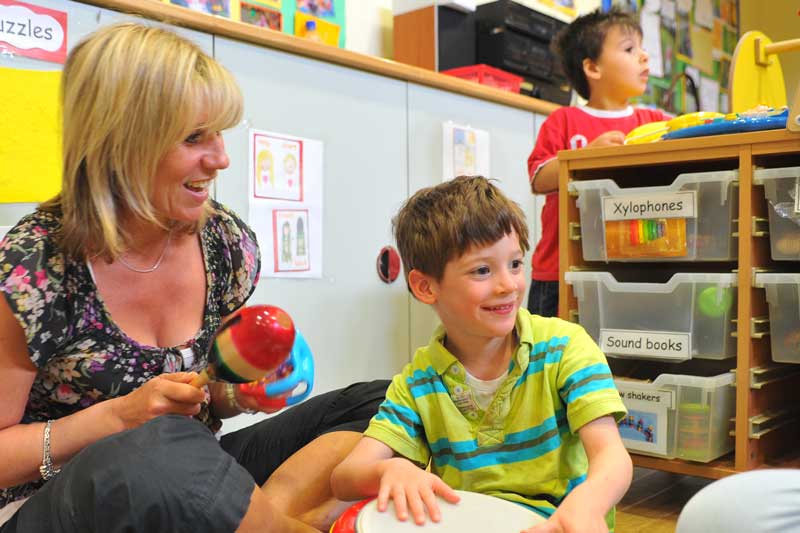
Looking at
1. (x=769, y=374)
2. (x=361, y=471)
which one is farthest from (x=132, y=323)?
(x=769, y=374)

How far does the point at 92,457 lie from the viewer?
2.54 feet

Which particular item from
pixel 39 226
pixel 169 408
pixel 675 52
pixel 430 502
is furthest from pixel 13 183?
pixel 675 52

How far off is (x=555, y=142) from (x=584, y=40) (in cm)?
31

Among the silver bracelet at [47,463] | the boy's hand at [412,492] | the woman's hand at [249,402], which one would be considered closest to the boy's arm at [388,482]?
the boy's hand at [412,492]

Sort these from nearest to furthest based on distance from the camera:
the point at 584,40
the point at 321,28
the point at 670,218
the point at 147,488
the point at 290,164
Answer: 1. the point at 147,488
2. the point at 670,218
3. the point at 290,164
4. the point at 584,40
5. the point at 321,28

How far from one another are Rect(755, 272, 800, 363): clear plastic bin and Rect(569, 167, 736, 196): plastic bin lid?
0.18 metres

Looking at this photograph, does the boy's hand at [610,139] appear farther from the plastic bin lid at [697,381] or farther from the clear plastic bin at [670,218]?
the plastic bin lid at [697,381]

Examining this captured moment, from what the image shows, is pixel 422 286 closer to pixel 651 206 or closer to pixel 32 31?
pixel 651 206

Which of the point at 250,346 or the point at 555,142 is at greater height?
the point at 555,142

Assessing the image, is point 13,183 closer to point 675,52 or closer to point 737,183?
point 737,183

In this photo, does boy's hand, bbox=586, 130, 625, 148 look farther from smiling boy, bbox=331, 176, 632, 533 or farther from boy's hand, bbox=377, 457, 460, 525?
boy's hand, bbox=377, 457, 460, 525

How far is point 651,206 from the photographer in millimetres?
1451

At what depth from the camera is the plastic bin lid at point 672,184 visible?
1.39 m

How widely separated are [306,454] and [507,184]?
148 centimetres
